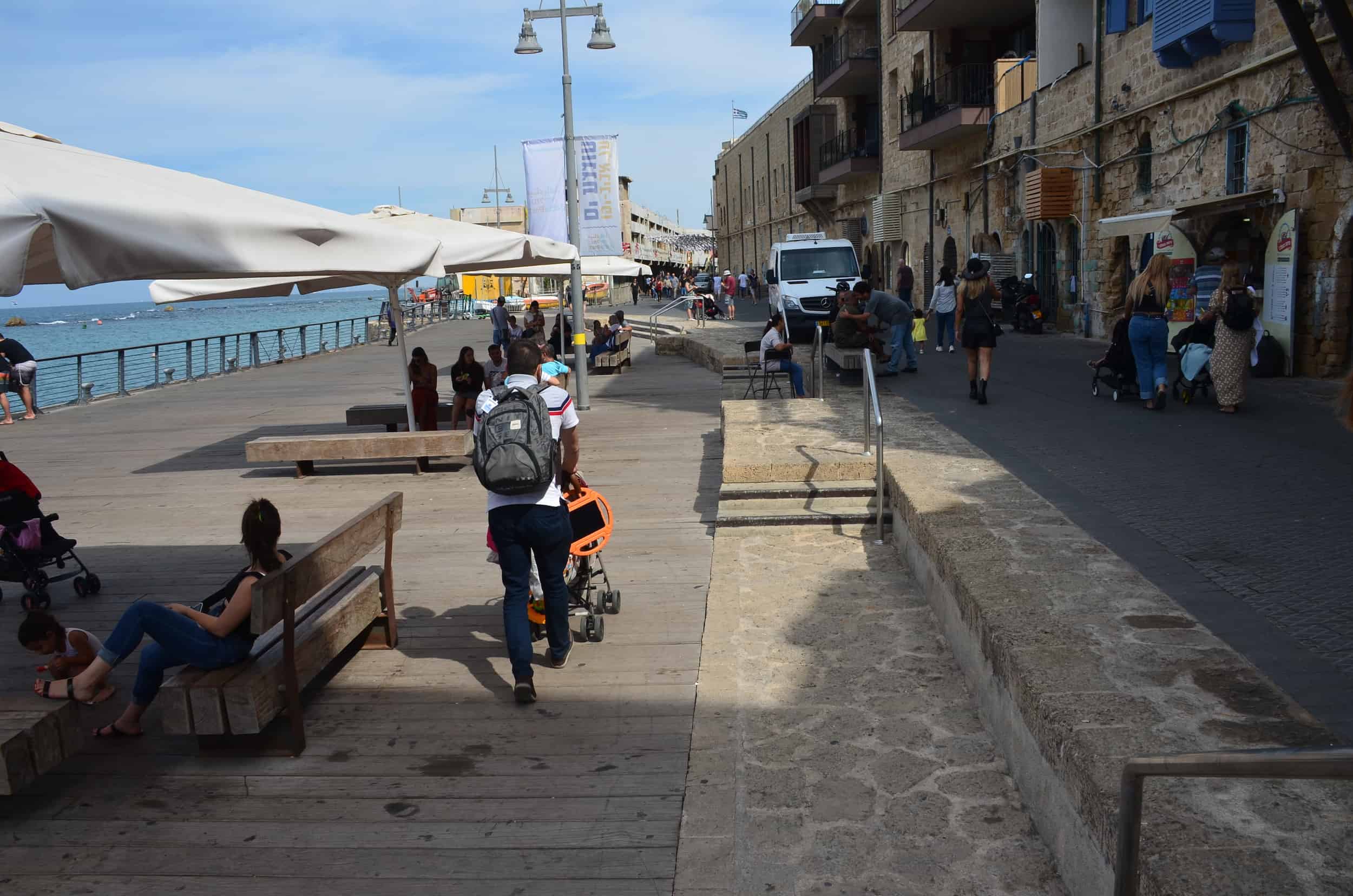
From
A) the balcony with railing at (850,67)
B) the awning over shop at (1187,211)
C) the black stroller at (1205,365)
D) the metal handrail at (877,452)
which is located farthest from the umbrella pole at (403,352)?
the balcony with railing at (850,67)

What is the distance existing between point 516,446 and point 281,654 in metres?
1.32

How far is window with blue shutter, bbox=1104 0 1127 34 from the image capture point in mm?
18438

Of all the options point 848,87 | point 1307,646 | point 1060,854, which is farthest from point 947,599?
point 848,87

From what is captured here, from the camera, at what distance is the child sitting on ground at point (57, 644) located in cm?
468

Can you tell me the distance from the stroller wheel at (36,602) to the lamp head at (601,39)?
13.0 meters

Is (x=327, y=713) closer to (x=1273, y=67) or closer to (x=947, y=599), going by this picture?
(x=947, y=599)

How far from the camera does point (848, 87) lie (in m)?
39.7

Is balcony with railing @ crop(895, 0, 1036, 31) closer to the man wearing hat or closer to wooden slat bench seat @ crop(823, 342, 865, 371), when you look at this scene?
the man wearing hat

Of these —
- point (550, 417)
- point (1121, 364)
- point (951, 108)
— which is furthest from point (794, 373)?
point (951, 108)

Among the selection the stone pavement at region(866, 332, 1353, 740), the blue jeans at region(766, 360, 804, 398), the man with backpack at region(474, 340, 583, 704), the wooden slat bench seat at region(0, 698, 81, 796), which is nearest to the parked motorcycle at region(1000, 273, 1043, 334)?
the stone pavement at region(866, 332, 1353, 740)

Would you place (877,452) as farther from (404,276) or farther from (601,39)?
(601,39)

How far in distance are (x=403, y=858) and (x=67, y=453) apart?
1110cm

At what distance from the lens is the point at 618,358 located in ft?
68.7

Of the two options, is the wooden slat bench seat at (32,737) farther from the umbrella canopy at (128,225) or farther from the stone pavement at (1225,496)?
the stone pavement at (1225,496)
